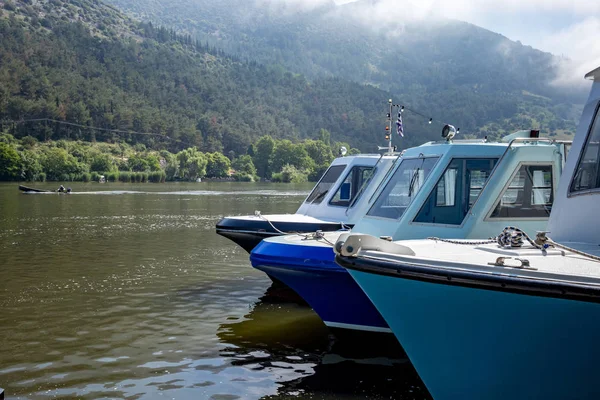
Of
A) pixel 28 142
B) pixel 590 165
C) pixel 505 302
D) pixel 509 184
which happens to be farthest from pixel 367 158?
pixel 28 142

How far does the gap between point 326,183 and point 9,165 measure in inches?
5209

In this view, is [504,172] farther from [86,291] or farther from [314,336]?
[86,291]

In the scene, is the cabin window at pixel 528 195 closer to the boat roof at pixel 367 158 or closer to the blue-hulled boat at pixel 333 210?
the blue-hulled boat at pixel 333 210

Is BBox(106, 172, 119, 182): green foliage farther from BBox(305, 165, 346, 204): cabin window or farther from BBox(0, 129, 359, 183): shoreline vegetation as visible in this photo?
BBox(305, 165, 346, 204): cabin window

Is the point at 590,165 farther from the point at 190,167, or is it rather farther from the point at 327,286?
the point at 190,167

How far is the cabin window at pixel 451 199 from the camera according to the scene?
11234 millimetres

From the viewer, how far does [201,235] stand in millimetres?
30688

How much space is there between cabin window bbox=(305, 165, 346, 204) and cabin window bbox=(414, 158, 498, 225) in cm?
683

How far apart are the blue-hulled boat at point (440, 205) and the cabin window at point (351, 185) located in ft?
17.0

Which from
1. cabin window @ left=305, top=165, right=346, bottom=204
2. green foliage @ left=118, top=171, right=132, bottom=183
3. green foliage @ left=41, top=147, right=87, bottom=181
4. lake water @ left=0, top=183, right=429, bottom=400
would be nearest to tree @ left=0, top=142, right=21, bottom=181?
green foliage @ left=41, top=147, right=87, bottom=181

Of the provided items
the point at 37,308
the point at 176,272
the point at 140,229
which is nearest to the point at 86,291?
the point at 37,308

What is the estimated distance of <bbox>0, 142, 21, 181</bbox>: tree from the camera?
137 meters

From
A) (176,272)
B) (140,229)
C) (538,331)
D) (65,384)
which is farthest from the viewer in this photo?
(140,229)

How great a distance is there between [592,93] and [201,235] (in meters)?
23.5
